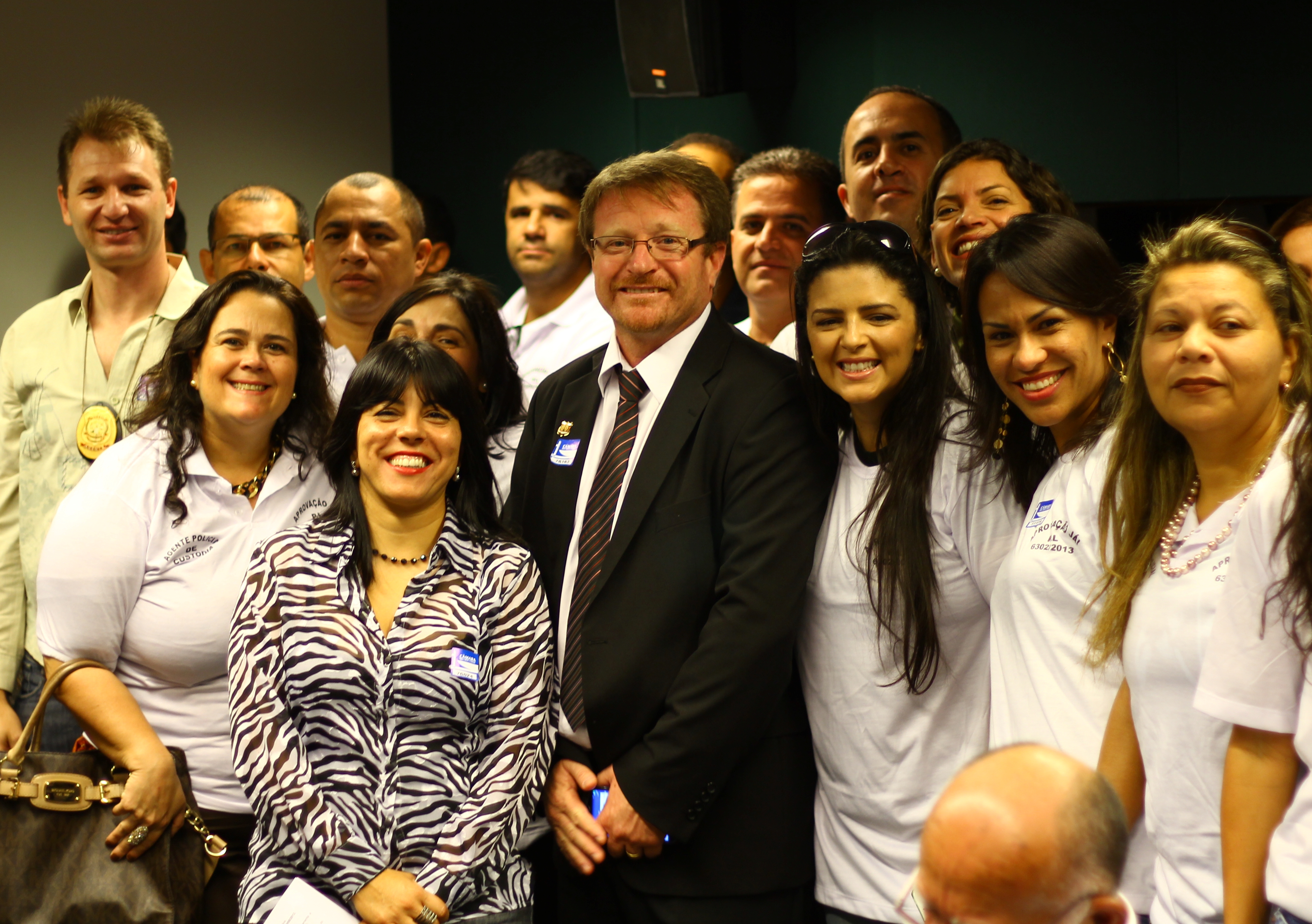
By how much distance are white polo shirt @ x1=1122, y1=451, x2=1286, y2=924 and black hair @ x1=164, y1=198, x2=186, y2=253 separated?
3.96 metres

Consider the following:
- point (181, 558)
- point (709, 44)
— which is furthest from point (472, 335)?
point (709, 44)

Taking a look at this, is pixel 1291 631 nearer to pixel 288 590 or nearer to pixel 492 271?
pixel 288 590

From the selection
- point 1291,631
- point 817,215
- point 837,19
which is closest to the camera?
point 1291,631

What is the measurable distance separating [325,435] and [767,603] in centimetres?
113

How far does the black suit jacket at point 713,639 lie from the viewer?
2240 millimetres

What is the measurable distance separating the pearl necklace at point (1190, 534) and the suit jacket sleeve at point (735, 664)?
0.68 metres

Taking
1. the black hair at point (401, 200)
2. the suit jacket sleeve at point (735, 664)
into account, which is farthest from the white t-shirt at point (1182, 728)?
the black hair at point (401, 200)

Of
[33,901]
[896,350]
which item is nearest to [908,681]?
[896,350]

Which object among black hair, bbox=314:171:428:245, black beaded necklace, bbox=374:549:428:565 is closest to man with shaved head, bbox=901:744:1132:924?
black beaded necklace, bbox=374:549:428:565

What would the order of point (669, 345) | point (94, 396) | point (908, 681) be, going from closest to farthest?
point (908, 681) → point (669, 345) → point (94, 396)

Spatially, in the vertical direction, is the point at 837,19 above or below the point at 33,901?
above

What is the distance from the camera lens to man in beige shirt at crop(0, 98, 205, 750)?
3.08 metres

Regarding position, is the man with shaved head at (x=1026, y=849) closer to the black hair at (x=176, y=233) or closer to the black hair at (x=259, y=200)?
the black hair at (x=259, y=200)

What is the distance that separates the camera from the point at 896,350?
2.28 m
